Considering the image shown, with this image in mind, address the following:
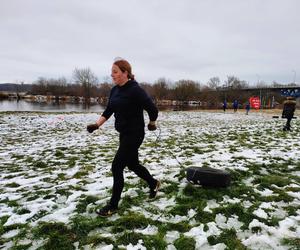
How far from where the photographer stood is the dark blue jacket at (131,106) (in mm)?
3617

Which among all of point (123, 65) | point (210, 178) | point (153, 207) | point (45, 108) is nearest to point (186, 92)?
point (45, 108)

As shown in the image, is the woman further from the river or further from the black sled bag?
the river

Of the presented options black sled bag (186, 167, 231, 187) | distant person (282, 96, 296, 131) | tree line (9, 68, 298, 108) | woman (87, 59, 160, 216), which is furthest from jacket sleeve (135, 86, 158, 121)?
tree line (9, 68, 298, 108)

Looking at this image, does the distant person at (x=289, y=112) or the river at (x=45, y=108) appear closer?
the distant person at (x=289, y=112)

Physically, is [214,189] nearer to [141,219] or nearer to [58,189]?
[141,219]

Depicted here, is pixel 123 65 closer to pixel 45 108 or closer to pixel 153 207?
pixel 153 207

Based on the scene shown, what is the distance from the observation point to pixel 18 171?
626 centimetres

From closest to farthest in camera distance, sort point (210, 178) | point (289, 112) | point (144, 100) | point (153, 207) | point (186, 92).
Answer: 1. point (144, 100)
2. point (153, 207)
3. point (210, 178)
4. point (289, 112)
5. point (186, 92)

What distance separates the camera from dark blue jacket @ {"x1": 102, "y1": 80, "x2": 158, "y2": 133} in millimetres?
3617

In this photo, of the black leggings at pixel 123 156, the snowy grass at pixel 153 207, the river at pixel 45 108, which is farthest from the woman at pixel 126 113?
the river at pixel 45 108

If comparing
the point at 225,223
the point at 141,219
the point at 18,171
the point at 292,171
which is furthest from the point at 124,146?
the point at 292,171

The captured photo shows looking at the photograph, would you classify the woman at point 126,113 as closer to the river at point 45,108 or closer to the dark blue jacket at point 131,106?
the dark blue jacket at point 131,106

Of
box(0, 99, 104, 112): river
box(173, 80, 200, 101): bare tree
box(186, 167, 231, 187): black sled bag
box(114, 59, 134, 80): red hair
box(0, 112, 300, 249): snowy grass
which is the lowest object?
box(0, 112, 300, 249): snowy grass

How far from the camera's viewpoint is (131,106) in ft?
12.0
